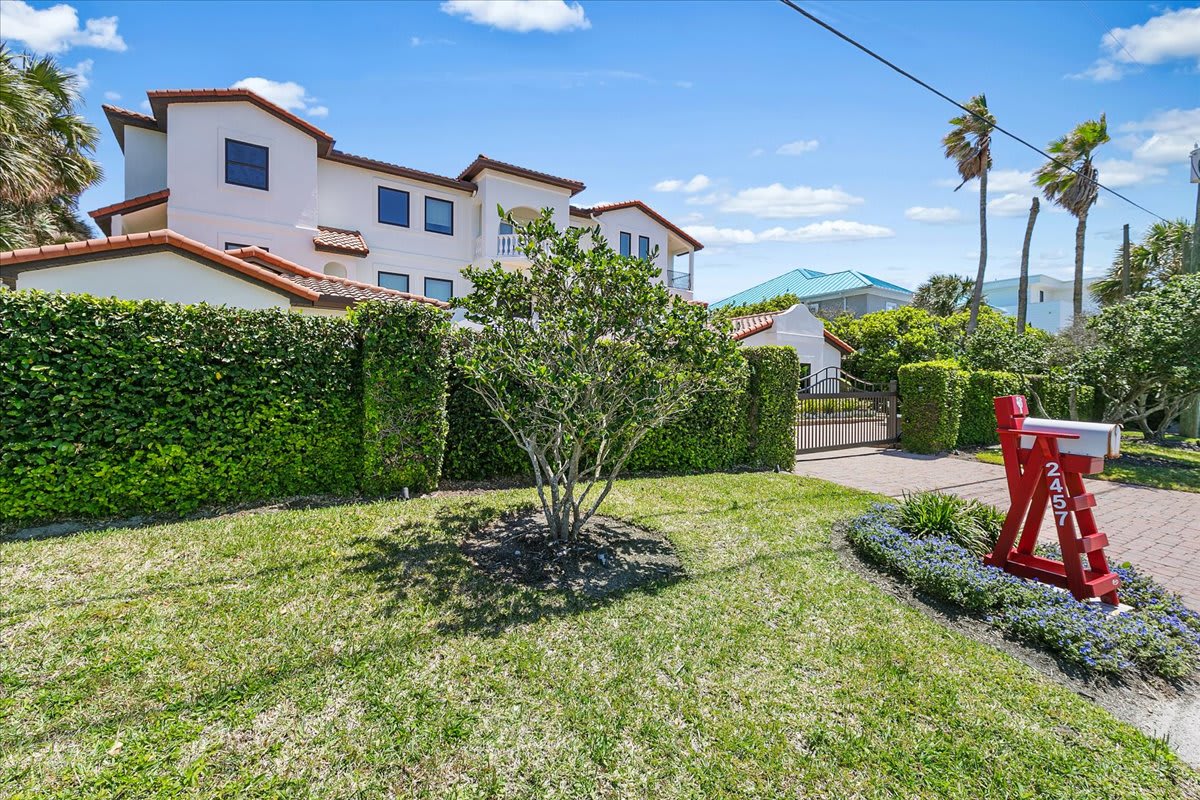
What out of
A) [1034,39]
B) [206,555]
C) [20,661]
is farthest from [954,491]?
[20,661]

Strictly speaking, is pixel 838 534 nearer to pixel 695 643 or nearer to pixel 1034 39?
pixel 695 643

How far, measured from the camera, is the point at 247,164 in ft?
49.1

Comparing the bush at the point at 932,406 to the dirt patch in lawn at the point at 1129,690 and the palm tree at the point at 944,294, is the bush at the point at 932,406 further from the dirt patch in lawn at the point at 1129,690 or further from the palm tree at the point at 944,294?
the palm tree at the point at 944,294

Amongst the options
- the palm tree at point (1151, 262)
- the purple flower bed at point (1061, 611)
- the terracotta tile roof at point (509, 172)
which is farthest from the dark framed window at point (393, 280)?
the palm tree at point (1151, 262)

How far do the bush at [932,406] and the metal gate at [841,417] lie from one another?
86cm

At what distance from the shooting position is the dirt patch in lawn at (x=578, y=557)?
4.59 meters

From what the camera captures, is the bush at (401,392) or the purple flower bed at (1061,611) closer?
the purple flower bed at (1061,611)

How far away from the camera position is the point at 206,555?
4.76 metres

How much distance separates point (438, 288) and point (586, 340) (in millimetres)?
16050

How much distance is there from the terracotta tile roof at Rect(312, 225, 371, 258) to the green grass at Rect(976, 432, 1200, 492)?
18221 mm

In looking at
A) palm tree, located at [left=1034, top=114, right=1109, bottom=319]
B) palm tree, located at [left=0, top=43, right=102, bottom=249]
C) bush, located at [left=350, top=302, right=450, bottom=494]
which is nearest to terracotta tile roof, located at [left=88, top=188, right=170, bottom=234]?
palm tree, located at [left=0, top=43, right=102, bottom=249]

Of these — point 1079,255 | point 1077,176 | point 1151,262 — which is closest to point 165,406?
point 1077,176

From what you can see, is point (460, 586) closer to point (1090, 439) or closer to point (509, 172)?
point (1090, 439)

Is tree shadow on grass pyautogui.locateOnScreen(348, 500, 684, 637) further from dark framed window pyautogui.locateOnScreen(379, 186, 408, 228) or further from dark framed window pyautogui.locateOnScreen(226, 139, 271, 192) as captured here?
dark framed window pyautogui.locateOnScreen(379, 186, 408, 228)
